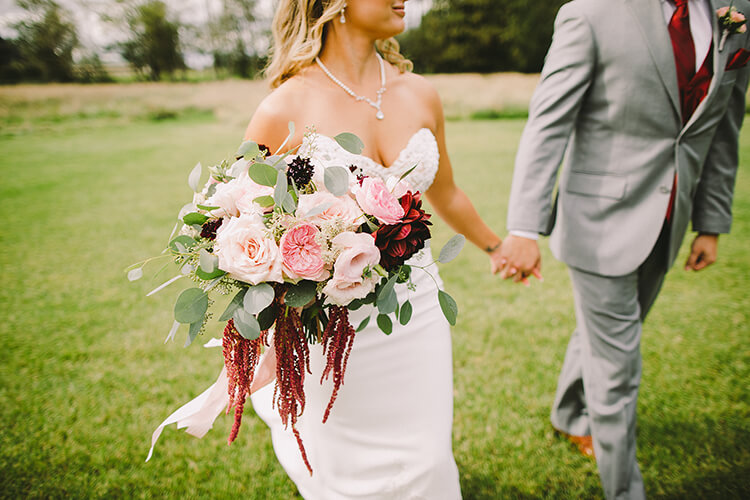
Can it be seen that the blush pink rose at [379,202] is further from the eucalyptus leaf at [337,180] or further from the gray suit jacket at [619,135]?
the gray suit jacket at [619,135]

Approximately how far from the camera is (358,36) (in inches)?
83.1

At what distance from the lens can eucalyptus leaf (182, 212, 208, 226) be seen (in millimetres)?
1382

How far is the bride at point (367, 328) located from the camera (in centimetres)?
187

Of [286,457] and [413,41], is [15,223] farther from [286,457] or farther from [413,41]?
[413,41]

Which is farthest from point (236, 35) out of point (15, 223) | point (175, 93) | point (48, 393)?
point (48, 393)

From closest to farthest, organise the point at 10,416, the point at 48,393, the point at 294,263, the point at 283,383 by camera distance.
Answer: the point at 294,263 < the point at 283,383 < the point at 10,416 < the point at 48,393

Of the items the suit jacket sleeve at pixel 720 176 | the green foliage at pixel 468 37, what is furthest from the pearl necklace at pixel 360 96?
the green foliage at pixel 468 37

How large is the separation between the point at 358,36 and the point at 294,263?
137 cm

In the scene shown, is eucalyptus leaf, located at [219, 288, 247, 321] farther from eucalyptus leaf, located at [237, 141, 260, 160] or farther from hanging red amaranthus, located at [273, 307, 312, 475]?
eucalyptus leaf, located at [237, 141, 260, 160]

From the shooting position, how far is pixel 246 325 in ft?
4.02

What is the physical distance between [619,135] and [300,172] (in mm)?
1560

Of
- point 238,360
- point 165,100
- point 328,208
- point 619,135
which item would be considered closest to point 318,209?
point 328,208

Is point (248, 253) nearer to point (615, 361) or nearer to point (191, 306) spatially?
point (191, 306)

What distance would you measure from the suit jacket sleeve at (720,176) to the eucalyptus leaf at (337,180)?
2.00 meters
